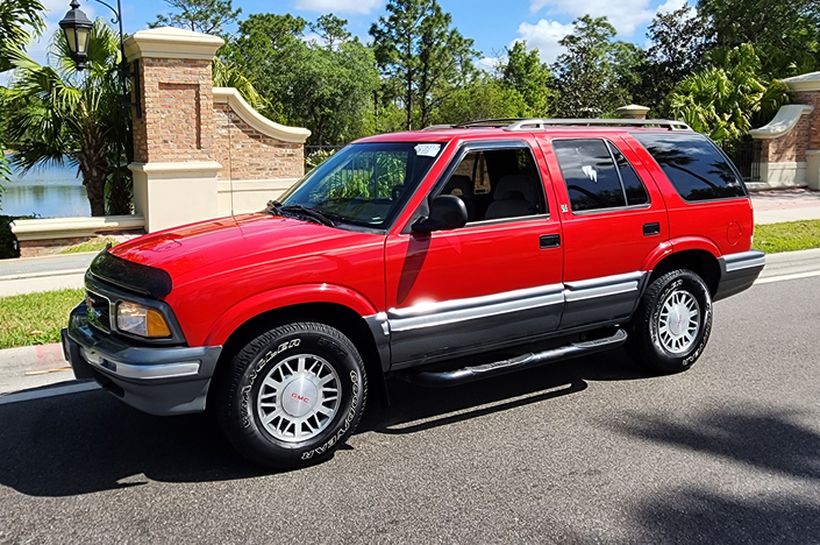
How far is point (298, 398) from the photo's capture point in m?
4.24

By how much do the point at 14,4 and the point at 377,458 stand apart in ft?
39.1

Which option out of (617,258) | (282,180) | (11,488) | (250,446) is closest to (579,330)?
(617,258)

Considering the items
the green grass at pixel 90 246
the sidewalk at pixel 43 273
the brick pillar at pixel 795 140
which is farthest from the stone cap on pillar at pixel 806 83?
the sidewalk at pixel 43 273

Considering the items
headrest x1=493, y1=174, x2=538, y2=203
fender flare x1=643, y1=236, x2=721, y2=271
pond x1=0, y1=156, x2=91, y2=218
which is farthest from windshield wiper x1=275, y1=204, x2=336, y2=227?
pond x1=0, y1=156, x2=91, y2=218

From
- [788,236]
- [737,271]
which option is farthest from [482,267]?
[788,236]

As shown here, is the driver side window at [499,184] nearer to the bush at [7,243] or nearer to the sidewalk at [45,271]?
the sidewalk at [45,271]

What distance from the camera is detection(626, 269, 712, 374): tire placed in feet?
18.8

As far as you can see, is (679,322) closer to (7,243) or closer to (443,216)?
(443,216)

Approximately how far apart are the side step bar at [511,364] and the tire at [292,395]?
0.46 metres

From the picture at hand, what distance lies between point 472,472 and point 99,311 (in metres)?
2.31

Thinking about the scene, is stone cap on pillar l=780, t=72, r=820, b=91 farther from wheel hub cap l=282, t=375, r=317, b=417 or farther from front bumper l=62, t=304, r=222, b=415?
front bumper l=62, t=304, r=222, b=415

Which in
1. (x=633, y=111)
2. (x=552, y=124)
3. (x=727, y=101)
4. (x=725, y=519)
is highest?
(x=727, y=101)

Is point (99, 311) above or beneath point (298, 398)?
above

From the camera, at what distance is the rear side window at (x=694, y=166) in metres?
5.91
